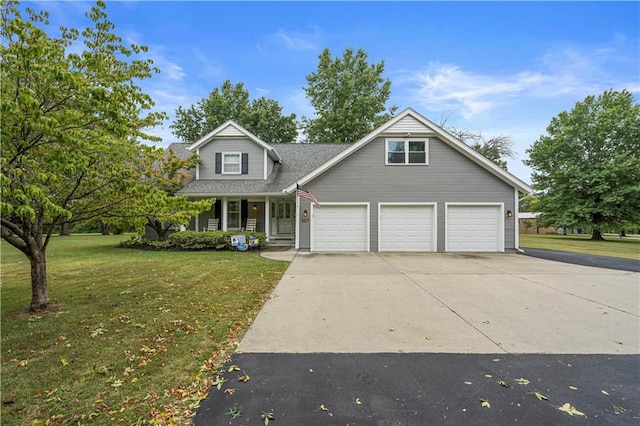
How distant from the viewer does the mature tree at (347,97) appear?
2705 cm

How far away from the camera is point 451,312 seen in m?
4.73

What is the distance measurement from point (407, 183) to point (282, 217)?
7.10 m

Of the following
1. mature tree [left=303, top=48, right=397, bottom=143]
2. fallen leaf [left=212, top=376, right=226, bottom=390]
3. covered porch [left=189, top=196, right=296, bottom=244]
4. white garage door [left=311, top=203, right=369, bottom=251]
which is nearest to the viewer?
fallen leaf [left=212, top=376, right=226, bottom=390]

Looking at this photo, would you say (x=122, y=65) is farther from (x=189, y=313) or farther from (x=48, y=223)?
(x=189, y=313)

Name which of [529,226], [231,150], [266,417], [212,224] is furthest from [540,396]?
[529,226]

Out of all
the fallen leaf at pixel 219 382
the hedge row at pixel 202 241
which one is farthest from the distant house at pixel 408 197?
the fallen leaf at pixel 219 382

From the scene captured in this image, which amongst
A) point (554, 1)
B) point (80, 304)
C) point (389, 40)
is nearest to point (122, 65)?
point (80, 304)

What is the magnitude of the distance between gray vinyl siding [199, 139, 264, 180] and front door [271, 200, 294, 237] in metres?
2.04

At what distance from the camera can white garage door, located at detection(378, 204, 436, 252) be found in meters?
12.6

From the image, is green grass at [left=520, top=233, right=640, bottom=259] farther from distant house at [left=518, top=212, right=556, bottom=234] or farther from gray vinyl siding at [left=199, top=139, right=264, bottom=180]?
gray vinyl siding at [left=199, top=139, right=264, bottom=180]

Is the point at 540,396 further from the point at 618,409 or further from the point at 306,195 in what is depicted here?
the point at 306,195

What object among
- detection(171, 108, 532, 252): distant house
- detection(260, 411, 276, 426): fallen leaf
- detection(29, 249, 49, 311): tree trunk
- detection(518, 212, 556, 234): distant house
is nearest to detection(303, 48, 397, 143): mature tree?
detection(171, 108, 532, 252): distant house

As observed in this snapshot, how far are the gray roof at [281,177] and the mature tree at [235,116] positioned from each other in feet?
34.0

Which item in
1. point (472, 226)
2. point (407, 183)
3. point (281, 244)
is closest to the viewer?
point (472, 226)
